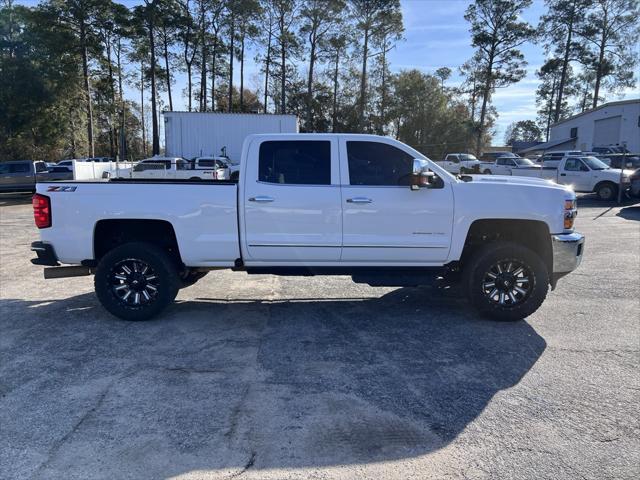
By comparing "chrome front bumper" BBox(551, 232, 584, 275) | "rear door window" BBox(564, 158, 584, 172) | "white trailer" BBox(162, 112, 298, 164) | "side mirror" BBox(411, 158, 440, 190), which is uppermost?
"white trailer" BBox(162, 112, 298, 164)

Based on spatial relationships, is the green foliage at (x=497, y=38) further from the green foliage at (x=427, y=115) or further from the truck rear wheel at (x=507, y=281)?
the truck rear wheel at (x=507, y=281)

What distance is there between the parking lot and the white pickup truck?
1.84 ft

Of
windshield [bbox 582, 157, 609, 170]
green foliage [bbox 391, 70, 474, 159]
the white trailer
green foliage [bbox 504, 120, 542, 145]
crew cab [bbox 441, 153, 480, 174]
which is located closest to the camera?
windshield [bbox 582, 157, 609, 170]

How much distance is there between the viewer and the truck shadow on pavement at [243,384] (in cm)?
303

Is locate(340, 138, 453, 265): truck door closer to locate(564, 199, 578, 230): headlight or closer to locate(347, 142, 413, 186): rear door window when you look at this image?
locate(347, 142, 413, 186): rear door window

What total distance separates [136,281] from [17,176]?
843 inches

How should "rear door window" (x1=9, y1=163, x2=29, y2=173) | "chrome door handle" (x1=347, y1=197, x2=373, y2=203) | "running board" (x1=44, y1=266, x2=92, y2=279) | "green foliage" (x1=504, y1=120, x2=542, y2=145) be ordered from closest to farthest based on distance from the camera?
"chrome door handle" (x1=347, y1=197, x2=373, y2=203) → "running board" (x1=44, y1=266, x2=92, y2=279) → "rear door window" (x1=9, y1=163, x2=29, y2=173) → "green foliage" (x1=504, y1=120, x2=542, y2=145)

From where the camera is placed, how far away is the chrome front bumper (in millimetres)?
5203

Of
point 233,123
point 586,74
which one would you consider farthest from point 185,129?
point 586,74

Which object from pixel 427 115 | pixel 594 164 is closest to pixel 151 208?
pixel 594 164

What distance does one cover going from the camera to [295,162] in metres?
5.35

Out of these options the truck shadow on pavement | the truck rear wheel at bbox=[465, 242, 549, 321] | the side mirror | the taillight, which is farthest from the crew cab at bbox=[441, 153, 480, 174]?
the taillight

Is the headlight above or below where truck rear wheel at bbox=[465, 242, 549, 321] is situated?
above

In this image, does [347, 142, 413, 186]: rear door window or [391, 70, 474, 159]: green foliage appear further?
[391, 70, 474, 159]: green foliage
